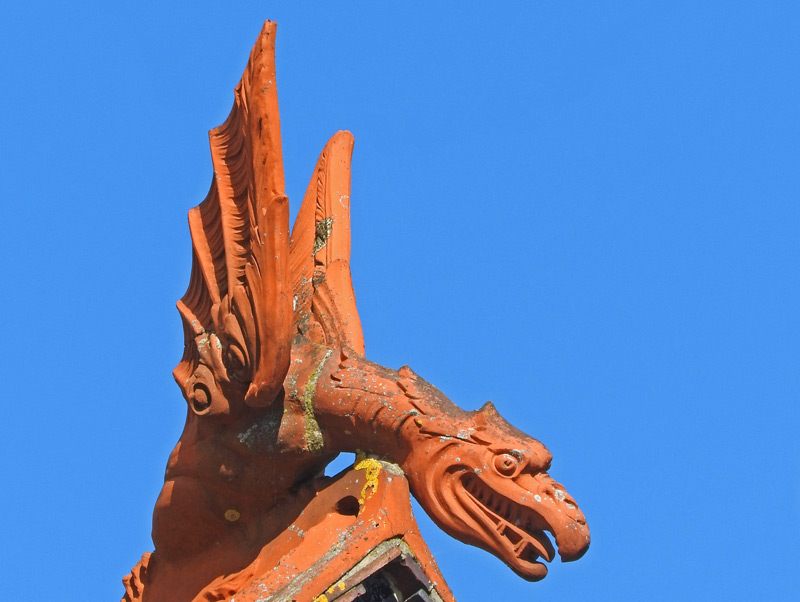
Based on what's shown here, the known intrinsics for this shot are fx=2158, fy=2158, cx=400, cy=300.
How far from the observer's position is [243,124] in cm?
1077

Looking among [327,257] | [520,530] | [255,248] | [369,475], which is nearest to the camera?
[520,530]

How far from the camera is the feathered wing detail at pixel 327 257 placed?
10969mm

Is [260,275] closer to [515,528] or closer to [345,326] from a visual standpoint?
[345,326]

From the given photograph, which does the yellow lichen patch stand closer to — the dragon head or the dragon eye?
the dragon head

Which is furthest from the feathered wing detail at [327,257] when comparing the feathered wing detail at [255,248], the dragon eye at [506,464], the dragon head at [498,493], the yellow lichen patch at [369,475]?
the dragon eye at [506,464]

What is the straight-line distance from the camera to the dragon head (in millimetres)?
9961

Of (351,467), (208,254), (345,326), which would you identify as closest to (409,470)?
(351,467)

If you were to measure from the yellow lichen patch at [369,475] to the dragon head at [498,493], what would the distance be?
181mm

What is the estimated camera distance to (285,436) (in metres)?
10.5

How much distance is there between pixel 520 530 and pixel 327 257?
2.09 meters

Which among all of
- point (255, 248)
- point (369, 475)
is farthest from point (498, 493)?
point (255, 248)

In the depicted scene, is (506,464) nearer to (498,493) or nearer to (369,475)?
(498,493)

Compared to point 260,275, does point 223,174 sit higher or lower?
higher

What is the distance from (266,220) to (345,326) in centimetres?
88
